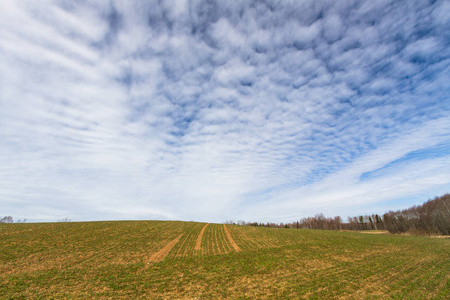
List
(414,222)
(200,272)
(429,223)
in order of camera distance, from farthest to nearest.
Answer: (414,222) → (429,223) → (200,272)

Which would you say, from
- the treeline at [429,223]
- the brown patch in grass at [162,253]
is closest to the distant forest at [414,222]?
the treeline at [429,223]

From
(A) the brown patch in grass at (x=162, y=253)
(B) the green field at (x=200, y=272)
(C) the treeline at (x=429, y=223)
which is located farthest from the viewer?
(C) the treeline at (x=429, y=223)

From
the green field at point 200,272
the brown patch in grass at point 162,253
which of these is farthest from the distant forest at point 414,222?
the brown patch in grass at point 162,253

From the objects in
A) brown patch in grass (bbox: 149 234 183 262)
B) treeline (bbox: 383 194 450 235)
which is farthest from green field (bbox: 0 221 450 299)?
treeline (bbox: 383 194 450 235)

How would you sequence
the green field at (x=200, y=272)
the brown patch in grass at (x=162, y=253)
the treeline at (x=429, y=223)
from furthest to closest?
the treeline at (x=429, y=223) → the brown patch in grass at (x=162, y=253) → the green field at (x=200, y=272)

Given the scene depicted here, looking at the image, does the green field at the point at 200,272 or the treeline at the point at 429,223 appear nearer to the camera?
the green field at the point at 200,272

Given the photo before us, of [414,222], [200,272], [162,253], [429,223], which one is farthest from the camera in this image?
[414,222]

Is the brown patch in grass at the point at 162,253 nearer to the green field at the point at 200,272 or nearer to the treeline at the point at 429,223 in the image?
the green field at the point at 200,272

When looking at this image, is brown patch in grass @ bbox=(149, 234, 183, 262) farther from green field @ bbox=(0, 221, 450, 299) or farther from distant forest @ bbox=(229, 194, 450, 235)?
distant forest @ bbox=(229, 194, 450, 235)

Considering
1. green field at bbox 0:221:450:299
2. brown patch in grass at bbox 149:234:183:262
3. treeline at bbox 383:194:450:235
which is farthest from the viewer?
treeline at bbox 383:194:450:235

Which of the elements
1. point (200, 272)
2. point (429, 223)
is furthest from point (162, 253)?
point (429, 223)

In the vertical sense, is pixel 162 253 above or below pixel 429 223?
below

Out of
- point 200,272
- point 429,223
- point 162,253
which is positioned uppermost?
point 429,223

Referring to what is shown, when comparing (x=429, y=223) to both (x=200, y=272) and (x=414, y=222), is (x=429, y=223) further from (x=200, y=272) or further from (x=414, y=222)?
(x=200, y=272)
